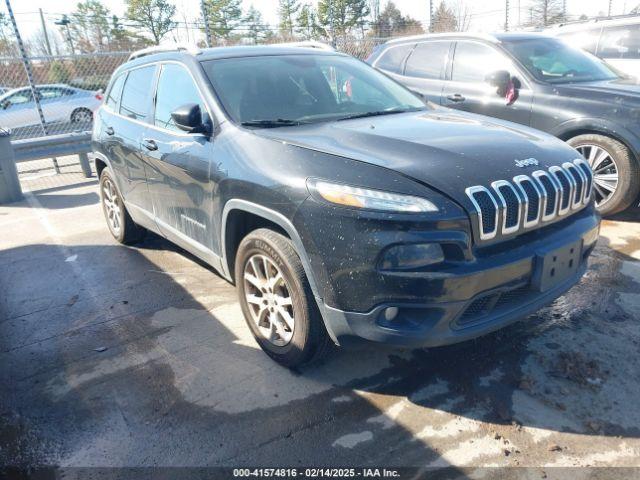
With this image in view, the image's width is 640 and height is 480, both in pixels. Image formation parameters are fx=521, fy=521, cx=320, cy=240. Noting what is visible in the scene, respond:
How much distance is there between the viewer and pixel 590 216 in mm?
2943

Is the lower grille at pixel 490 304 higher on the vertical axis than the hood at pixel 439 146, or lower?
lower

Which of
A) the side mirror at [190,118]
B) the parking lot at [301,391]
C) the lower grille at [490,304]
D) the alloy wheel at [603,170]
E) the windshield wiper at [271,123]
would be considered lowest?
the parking lot at [301,391]

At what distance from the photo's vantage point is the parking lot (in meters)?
2.41

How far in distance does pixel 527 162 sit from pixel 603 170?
120 inches

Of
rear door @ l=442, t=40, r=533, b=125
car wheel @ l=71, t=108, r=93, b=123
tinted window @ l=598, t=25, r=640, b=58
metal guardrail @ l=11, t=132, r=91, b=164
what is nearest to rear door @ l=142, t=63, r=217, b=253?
rear door @ l=442, t=40, r=533, b=125

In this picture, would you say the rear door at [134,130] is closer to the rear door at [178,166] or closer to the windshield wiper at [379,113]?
the rear door at [178,166]

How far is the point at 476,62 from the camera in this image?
19.8ft

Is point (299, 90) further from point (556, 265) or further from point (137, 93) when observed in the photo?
point (556, 265)

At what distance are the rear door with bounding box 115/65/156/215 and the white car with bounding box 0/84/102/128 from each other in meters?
8.31

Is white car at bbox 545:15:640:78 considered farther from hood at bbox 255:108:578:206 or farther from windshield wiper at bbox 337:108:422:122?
hood at bbox 255:108:578:206

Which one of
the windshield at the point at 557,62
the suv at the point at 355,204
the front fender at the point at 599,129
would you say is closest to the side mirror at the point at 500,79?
the windshield at the point at 557,62

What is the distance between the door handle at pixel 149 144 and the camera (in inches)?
152

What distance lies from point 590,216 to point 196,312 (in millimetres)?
2677

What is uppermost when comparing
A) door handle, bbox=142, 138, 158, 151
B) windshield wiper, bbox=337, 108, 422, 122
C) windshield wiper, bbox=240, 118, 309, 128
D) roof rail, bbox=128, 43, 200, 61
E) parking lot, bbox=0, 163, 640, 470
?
roof rail, bbox=128, 43, 200, 61
